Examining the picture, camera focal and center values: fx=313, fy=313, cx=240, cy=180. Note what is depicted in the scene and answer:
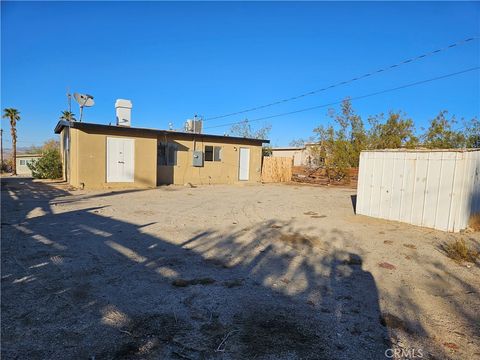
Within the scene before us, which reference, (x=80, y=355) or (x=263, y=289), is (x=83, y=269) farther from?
(x=263, y=289)

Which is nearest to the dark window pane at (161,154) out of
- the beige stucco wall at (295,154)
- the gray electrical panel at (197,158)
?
the gray electrical panel at (197,158)

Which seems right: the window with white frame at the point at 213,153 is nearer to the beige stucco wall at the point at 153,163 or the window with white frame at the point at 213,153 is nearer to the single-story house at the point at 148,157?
the single-story house at the point at 148,157

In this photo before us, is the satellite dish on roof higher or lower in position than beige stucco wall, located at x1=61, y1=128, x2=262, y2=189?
higher

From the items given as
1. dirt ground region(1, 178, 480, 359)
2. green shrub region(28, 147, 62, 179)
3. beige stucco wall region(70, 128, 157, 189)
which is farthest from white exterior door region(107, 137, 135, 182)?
dirt ground region(1, 178, 480, 359)

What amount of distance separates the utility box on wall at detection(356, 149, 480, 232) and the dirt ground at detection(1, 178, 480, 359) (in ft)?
1.71

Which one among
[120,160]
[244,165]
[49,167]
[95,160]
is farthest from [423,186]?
[49,167]

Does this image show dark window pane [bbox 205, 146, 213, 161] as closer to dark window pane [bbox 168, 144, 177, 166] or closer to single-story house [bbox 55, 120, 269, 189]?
single-story house [bbox 55, 120, 269, 189]

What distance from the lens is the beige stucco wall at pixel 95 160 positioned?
12938mm

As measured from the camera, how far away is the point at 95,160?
13289 millimetres

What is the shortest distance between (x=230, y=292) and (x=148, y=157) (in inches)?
481

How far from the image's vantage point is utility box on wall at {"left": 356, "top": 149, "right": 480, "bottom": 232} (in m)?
6.52

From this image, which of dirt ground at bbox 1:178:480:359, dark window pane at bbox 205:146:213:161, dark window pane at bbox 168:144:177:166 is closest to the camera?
dirt ground at bbox 1:178:480:359

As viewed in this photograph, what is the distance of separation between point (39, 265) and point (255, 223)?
444 centimetres

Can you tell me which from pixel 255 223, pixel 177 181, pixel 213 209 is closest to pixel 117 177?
pixel 177 181
